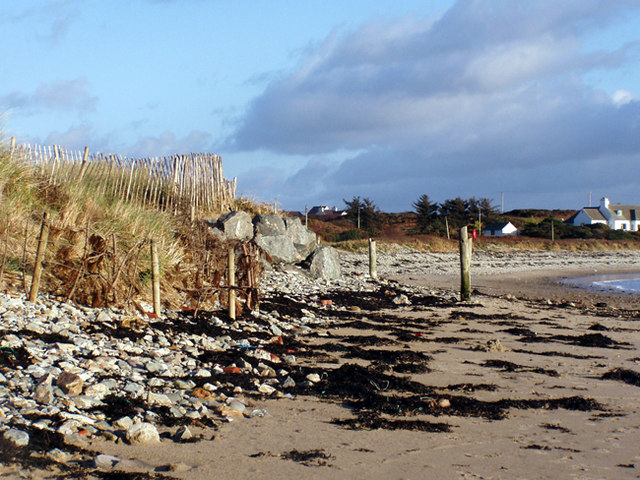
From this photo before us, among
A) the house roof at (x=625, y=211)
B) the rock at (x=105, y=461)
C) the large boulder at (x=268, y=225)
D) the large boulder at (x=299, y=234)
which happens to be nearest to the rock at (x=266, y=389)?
the rock at (x=105, y=461)

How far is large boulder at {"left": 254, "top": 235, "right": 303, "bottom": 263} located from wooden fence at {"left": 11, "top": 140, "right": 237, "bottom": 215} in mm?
2324

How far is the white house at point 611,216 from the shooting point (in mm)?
77500

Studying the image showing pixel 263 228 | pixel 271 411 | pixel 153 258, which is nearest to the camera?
pixel 271 411

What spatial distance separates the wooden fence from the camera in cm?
1441

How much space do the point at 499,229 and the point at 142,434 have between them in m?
58.3

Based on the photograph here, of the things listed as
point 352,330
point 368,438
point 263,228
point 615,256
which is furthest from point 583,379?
point 615,256

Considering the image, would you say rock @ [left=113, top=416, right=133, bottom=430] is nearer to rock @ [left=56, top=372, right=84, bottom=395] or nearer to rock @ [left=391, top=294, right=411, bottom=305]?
rock @ [left=56, top=372, right=84, bottom=395]

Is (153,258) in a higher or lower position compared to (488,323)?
higher

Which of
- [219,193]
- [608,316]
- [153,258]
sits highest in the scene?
[219,193]

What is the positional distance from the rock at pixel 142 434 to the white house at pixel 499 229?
5737 cm

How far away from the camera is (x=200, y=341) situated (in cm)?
779

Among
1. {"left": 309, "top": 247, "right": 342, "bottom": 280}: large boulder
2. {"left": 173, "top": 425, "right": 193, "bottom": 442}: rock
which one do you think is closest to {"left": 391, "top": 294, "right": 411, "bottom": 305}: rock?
{"left": 309, "top": 247, "right": 342, "bottom": 280}: large boulder

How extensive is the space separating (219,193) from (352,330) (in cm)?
1212

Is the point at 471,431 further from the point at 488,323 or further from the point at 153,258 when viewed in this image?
the point at 488,323
